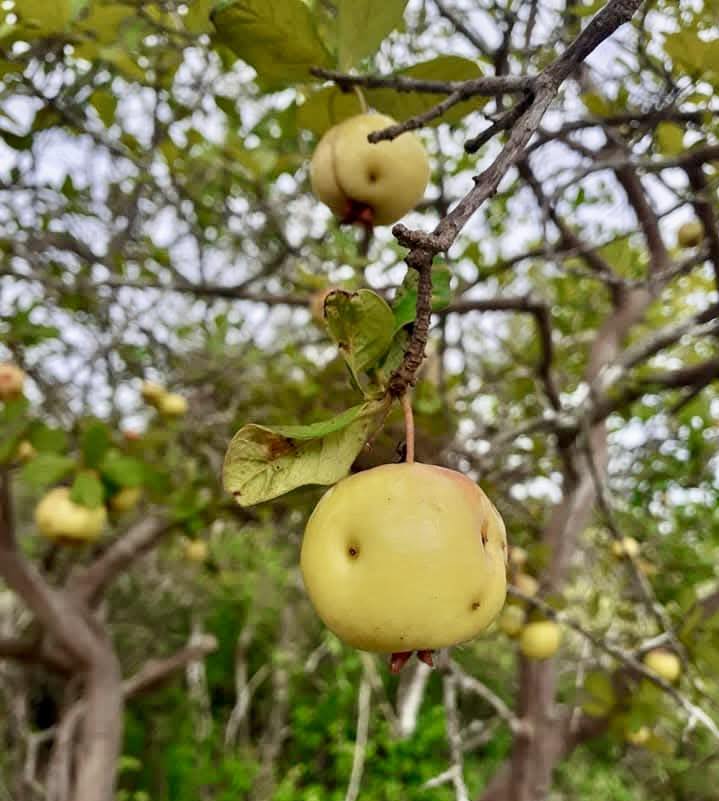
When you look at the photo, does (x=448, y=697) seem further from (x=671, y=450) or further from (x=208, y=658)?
(x=208, y=658)

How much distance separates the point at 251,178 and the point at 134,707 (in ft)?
14.0

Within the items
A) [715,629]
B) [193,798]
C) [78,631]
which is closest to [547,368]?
[715,629]

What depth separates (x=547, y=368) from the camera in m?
2.30

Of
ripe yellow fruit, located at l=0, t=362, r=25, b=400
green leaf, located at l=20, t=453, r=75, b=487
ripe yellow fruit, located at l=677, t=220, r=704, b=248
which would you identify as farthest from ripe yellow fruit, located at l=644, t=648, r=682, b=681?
ripe yellow fruit, located at l=0, t=362, r=25, b=400

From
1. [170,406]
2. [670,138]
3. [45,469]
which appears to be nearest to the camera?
[670,138]

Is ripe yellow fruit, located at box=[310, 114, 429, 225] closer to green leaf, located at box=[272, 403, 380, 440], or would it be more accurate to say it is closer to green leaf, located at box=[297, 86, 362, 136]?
green leaf, located at box=[297, 86, 362, 136]

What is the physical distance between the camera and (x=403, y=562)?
51cm

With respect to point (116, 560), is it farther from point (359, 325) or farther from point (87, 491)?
point (359, 325)

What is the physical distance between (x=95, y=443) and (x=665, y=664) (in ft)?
5.64

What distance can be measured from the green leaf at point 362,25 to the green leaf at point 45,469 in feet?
4.01

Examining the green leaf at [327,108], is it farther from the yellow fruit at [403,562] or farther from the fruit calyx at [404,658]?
the fruit calyx at [404,658]

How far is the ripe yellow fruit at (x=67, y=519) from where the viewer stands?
195cm

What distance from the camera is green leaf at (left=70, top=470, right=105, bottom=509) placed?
1.73 metres

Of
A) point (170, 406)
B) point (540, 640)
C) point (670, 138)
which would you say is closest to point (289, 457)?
point (670, 138)
